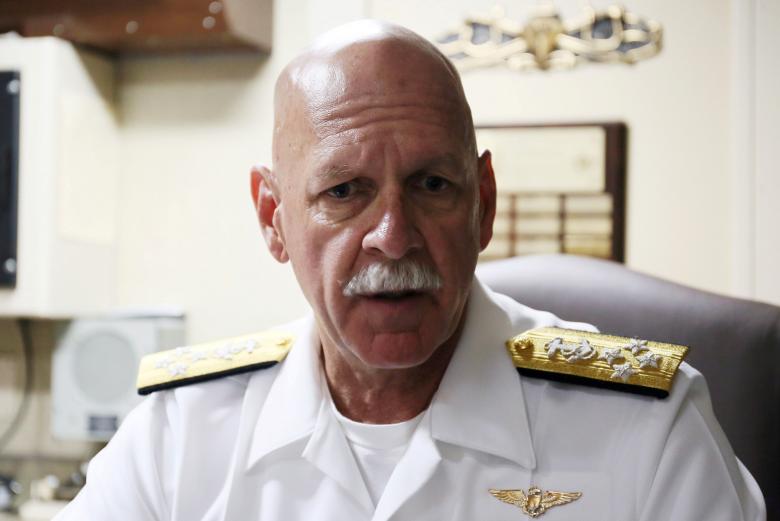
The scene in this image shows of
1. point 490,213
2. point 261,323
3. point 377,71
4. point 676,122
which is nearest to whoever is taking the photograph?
point 377,71

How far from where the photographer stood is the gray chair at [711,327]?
130 cm

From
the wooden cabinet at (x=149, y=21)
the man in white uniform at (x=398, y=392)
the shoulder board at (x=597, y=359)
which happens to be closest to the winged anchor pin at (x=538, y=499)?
the man in white uniform at (x=398, y=392)

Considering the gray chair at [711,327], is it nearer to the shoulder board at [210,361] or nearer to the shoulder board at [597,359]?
the shoulder board at [597,359]

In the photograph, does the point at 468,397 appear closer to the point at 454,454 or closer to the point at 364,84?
the point at 454,454

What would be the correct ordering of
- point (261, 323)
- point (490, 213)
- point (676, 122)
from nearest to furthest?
1. point (490, 213)
2. point (676, 122)
3. point (261, 323)

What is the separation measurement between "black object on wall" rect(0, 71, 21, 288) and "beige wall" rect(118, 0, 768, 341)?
0.34 m

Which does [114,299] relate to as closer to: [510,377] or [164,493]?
[164,493]

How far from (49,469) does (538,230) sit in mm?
1648

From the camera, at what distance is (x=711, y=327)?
1.33 meters

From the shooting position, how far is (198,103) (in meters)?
2.79

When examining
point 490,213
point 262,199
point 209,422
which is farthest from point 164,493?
point 490,213

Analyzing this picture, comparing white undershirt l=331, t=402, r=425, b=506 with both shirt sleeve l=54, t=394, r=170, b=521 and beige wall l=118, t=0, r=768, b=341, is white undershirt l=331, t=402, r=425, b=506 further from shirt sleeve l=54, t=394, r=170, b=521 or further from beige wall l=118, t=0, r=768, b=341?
beige wall l=118, t=0, r=768, b=341

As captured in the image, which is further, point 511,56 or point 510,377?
point 511,56

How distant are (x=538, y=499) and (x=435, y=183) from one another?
35 centimetres
